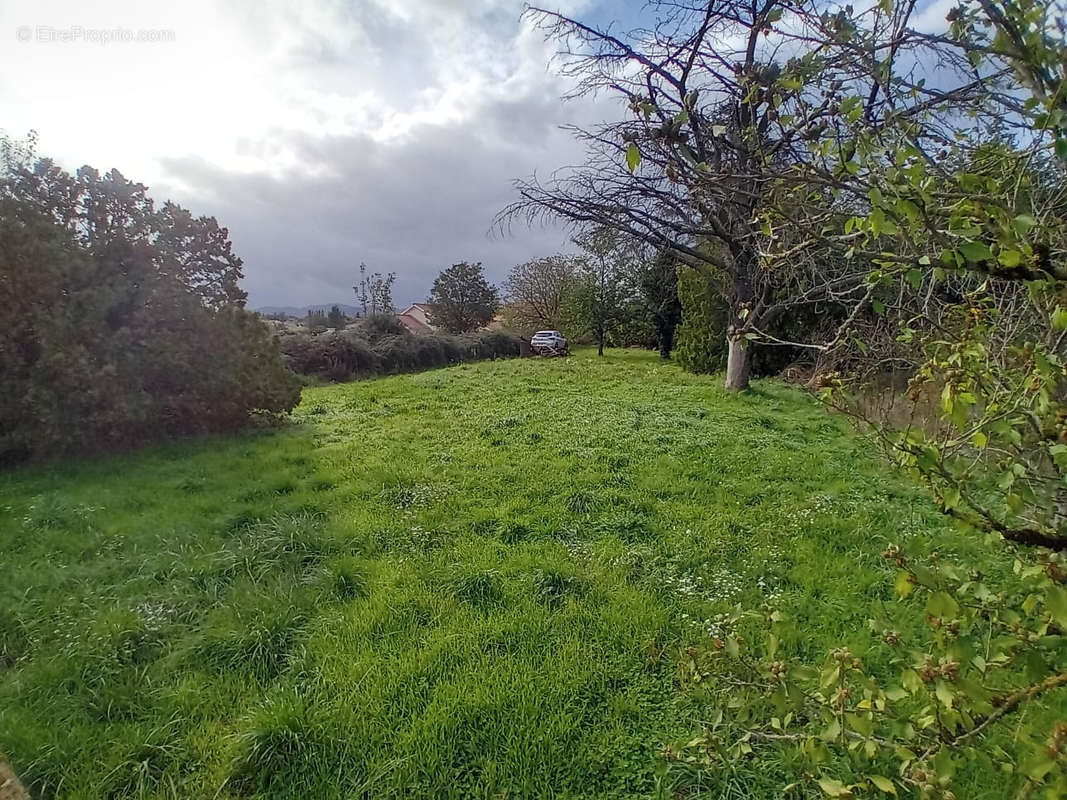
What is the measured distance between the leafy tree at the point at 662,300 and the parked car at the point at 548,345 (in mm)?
4085

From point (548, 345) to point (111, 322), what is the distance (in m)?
16.4

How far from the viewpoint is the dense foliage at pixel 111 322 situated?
6.24m

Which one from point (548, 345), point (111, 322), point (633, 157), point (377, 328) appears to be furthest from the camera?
point (548, 345)

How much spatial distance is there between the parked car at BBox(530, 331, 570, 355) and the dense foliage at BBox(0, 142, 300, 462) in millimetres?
14432

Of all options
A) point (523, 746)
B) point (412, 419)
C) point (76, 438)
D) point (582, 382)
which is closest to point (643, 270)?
point (582, 382)

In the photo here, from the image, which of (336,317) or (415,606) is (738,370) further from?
(336,317)

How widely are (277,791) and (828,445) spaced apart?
21.2 feet

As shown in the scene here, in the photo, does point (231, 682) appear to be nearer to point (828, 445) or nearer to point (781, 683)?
point (781, 683)

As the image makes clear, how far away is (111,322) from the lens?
6930 millimetres

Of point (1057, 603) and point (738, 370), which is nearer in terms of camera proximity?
point (1057, 603)

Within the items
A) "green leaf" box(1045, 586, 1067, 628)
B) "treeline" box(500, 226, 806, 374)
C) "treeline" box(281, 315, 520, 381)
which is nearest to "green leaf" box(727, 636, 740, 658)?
"green leaf" box(1045, 586, 1067, 628)

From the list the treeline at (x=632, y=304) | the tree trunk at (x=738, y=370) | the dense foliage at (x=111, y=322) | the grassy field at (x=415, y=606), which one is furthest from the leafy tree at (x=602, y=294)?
the grassy field at (x=415, y=606)

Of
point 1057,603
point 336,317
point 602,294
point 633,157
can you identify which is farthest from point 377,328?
point 1057,603

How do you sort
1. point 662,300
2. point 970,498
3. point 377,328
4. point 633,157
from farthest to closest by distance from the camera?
point 662,300, point 377,328, point 633,157, point 970,498
